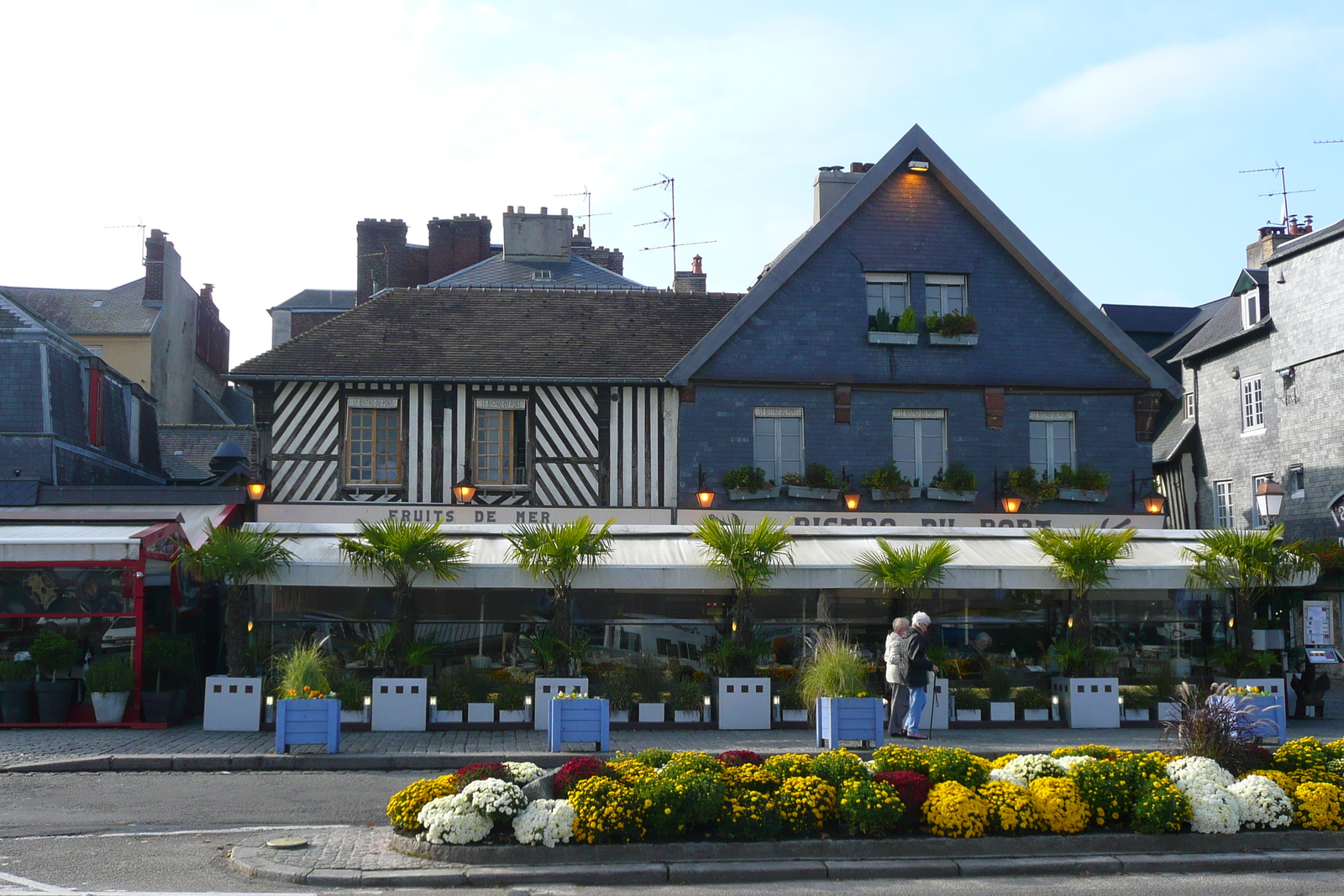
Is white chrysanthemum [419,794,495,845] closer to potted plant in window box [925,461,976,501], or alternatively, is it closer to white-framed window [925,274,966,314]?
potted plant in window box [925,461,976,501]

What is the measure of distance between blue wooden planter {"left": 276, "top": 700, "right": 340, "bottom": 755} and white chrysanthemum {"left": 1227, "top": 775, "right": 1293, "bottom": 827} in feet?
28.5

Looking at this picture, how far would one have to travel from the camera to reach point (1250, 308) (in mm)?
28594

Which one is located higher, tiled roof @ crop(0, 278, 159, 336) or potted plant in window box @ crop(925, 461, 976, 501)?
tiled roof @ crop(0, 278, 159, 336)

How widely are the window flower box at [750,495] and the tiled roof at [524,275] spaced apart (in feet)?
30.2

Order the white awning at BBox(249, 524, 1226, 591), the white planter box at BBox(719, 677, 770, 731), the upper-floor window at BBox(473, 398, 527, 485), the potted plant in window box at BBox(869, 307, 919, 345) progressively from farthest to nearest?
the potted plant in window box at BBox(869, 307, 919, 345) < the upper-floor window at BBox(473, 398, 527, 485) < the white awning at BBox(249, 524, 1226, 591) < the white planter box at BBox(719, 677, 770, 731)

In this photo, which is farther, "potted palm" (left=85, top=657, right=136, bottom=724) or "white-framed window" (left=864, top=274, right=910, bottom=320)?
"white-framed window" (left=864, top=274, right=910, bottom=320)

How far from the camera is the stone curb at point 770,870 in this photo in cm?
803

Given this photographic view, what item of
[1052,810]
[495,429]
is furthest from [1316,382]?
[1052,810]

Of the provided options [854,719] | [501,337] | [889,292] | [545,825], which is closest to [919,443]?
[889,292]

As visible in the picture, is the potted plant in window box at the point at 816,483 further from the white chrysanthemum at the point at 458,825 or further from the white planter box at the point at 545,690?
the white chrysanthemum at the point at 458,825

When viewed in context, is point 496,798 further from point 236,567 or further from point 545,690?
point 236,567

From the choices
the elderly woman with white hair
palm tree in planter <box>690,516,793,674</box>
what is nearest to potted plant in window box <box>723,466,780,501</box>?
palm tree in planter <box>690,516,793,674</box>

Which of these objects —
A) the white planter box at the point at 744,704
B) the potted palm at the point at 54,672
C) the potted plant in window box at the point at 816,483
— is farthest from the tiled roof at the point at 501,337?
the white planter box at the point at 744,704

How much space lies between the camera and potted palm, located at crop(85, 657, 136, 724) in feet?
50.5
